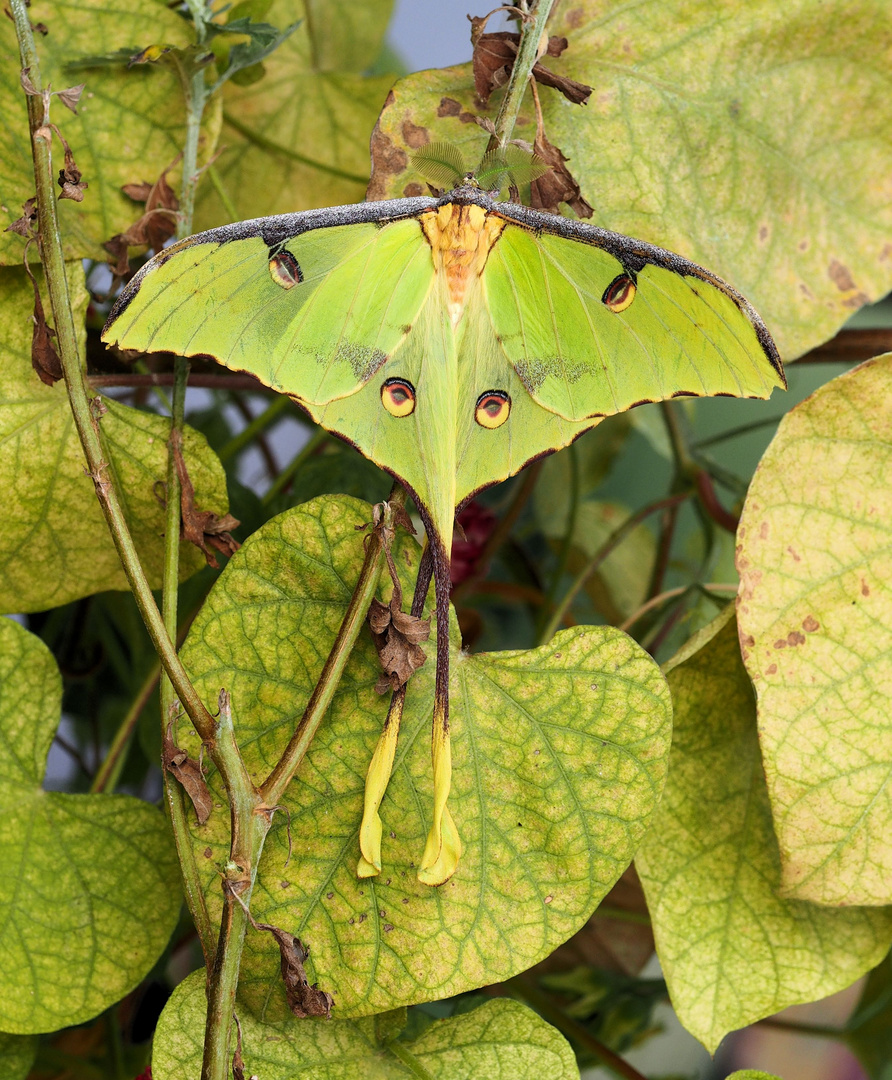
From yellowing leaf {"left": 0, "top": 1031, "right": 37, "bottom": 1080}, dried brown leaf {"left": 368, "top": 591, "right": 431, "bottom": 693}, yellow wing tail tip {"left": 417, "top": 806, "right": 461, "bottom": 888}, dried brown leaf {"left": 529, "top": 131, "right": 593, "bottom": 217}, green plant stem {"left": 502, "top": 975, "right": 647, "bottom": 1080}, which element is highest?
dried brown leaf {"left": 529, "top": 131, "right": 593, "bottom": 217}

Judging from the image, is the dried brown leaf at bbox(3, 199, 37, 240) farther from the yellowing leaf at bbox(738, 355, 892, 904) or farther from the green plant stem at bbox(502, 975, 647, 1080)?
the green plant stem at bbox(502, 975, 647, 1080)

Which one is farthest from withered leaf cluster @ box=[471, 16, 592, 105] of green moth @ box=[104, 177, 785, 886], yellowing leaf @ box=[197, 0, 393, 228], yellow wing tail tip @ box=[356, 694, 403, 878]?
yellow wing tail tip @ box=[356, 694, 403, 878]

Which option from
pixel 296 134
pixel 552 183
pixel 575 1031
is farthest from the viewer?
pixel 296 134

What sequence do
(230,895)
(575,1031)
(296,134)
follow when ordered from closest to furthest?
(230,895) < (575,1031) < (296,134)

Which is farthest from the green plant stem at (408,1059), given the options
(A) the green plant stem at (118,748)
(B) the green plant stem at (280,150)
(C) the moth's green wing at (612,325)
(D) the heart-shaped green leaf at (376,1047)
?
(B) the green plant stem at (280,150)

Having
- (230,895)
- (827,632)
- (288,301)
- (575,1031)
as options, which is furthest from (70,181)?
(575,1031)

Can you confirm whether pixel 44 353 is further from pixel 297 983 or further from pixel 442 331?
pixel 297 983

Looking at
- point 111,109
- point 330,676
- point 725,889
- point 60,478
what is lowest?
point 725,889
